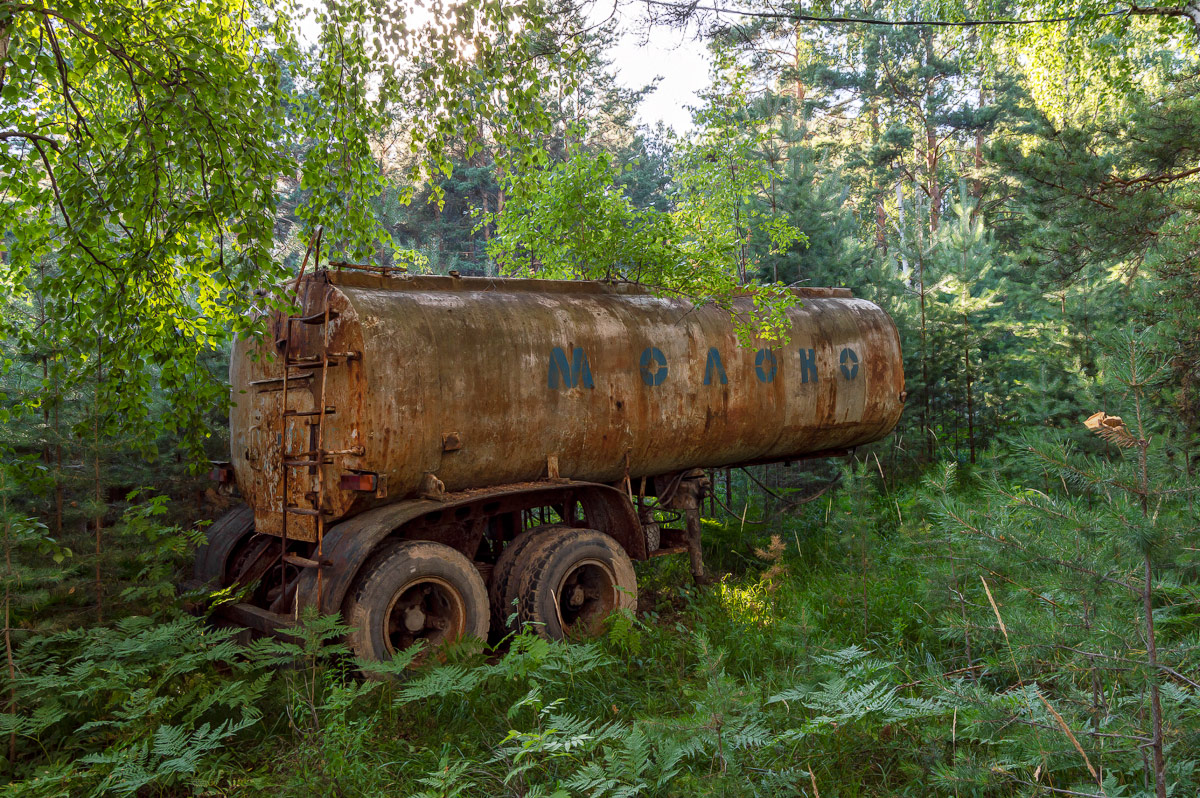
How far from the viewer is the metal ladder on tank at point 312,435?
518 centimetres

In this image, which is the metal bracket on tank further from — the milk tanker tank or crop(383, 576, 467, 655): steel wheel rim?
crop(383, 576, 467, 655): steel wheel rim

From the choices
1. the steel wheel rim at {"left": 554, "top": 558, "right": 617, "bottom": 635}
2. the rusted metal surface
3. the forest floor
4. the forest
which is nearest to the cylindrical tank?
the rusted metal surface

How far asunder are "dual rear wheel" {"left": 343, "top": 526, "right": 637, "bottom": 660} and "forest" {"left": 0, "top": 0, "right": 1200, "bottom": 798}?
0.27 meters

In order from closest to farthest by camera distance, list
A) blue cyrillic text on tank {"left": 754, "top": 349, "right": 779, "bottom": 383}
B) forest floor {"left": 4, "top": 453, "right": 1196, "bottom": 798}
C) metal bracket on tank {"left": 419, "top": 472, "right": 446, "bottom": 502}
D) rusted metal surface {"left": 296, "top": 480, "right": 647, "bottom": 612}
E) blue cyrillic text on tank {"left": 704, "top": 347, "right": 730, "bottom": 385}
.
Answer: forest floor {"left": 4, "top": 453, "right": 1196, "bottom": 798}
rusted metal surface {"left": 296, "top": 480, "right": 647, "bottom": 612}
metal bracket on tank {"left": 419, "top": 472, "right": 446, "bottom": 502}
blue cyrillic text on tank {"left": 704, "top": 347, "right": 730, "bottom": 385}
blue cyrillic text on tank {"left": 754, "top": 349, "right": 779, "bottom": 383}

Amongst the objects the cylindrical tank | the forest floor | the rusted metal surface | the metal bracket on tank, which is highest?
the cylindrical tank

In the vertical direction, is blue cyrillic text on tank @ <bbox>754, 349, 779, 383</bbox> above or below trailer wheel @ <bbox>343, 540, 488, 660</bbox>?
above

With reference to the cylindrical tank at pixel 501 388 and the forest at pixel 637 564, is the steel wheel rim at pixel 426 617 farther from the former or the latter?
the cylindrical tank at pixel 501 388

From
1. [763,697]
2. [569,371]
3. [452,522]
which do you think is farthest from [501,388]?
[763,697]

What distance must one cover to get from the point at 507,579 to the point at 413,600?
0.76 meters

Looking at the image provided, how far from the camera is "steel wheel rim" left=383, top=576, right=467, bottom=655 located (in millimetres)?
5258

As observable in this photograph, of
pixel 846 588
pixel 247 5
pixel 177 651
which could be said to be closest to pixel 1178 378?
pixel 846 588

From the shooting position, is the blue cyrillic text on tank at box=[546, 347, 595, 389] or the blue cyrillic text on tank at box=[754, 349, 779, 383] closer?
the blue cyrillic text on tank at box=[546, 347, 595, 389]

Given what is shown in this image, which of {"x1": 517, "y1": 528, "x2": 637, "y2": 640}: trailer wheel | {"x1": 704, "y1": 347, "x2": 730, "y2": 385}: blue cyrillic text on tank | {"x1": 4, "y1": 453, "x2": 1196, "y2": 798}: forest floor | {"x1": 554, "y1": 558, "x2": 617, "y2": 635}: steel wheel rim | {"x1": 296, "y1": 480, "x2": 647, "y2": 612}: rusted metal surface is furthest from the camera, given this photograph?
{"x1": 704, "y1": 347, "x2": 730, "y2": 385}: blue cyrillic text on tank

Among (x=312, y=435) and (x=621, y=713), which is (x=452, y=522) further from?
(x=621, y=713)
